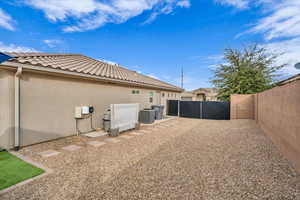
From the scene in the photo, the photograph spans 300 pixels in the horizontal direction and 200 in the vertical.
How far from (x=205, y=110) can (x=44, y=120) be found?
10.2 metres

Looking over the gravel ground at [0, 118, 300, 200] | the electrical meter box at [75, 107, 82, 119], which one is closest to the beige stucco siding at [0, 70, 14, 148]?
the gravel ground at [0, 118, 300, 200]

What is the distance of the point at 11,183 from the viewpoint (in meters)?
2.34

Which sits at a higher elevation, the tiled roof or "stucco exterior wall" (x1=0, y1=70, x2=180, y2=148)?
the tiled roof

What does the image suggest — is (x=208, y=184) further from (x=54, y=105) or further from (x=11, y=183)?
(x=54, y=105)

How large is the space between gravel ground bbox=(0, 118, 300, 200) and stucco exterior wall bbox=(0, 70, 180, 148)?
56 cm

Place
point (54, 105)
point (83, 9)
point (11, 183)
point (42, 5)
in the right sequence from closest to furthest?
point (11, 183), point (54, 105), point (42, 5), point (83, 9)

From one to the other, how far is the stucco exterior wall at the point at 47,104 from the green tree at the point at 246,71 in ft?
35.9

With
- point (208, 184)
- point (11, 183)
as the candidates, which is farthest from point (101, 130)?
point (208, 184)

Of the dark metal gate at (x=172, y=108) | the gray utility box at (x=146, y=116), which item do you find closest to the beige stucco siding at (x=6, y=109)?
the gray utility box at (x=146, y=116)

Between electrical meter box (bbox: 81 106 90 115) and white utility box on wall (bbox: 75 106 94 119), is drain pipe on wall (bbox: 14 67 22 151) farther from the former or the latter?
electrical meter box (bbox: 81 106 90 115)

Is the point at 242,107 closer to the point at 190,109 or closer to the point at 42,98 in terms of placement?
the point at 190,109

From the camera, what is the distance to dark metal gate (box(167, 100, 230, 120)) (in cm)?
1049

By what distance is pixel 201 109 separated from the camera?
11203 millimetres

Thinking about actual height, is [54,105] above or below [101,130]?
above
